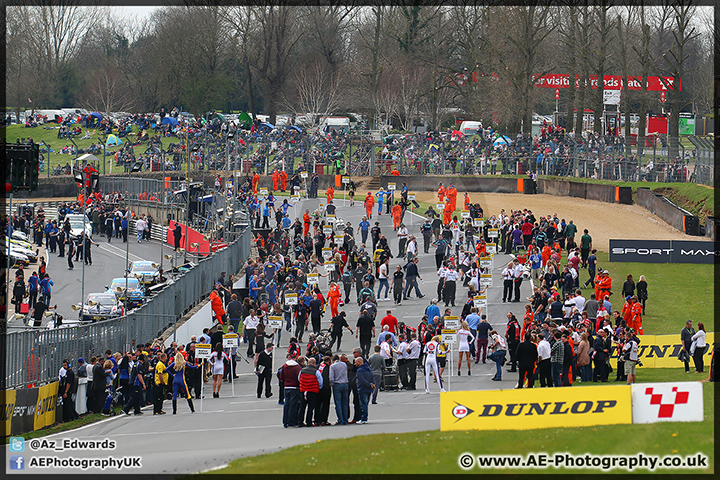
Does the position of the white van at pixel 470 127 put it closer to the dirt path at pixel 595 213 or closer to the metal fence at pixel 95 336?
the dirt path at pixel 595 213

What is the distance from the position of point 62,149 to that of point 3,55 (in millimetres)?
11795

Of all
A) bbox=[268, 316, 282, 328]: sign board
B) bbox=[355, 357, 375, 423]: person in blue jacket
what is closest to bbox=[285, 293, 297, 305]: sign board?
bbox=[268, 316, 282, 328]: sign board

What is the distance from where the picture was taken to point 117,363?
2178 cm

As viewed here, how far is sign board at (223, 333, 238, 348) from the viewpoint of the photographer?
70.8ft

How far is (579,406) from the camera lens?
46.8 ft

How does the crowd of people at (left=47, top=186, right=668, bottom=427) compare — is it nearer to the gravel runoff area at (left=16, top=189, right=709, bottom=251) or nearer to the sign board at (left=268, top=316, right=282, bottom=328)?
the sign board at (left=268, top=316, right=282, bottom=328)

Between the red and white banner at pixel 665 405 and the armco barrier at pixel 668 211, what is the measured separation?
2704 cm

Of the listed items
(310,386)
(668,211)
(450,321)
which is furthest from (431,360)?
(668,211)

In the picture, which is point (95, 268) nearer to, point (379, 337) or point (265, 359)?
point (265, 359)

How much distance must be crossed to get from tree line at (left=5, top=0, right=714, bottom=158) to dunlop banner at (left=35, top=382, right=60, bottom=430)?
52.9m

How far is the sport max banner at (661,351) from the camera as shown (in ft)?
74.1

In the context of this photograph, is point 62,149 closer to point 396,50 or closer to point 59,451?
point 396,50

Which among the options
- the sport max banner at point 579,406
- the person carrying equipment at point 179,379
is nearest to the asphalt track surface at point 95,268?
the person carrying equipment at point 179,379

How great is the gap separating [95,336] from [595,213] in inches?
1189
